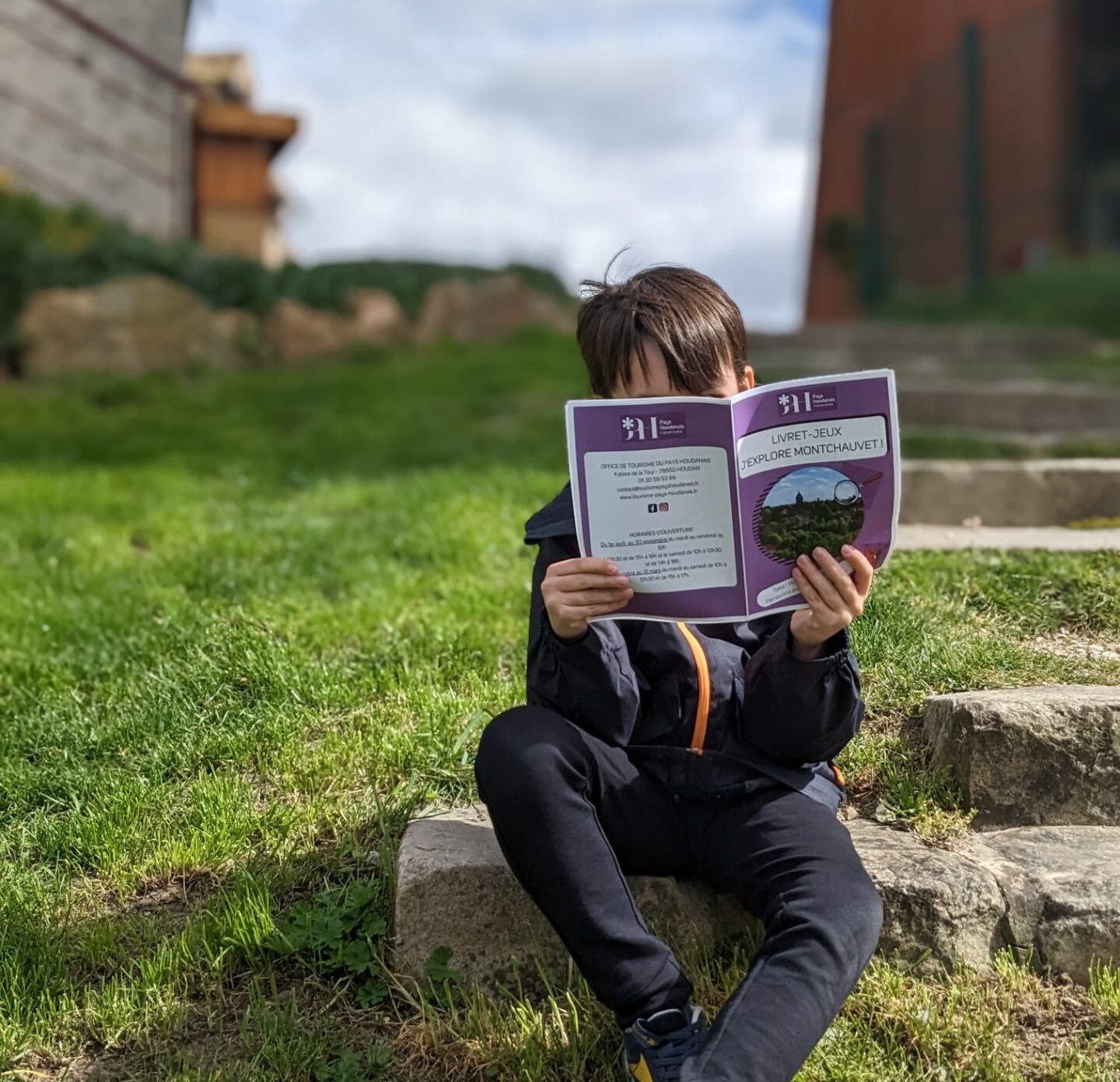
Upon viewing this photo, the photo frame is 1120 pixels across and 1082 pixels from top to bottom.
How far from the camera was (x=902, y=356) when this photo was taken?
747 cm

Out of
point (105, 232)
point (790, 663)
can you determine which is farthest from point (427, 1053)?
point (105, 232)

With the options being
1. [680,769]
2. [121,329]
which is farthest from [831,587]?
[121,329]

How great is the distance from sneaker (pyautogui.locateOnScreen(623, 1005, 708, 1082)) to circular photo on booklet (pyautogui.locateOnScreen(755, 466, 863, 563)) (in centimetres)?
66

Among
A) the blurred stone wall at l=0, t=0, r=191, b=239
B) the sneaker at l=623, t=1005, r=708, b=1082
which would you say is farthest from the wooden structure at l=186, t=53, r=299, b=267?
the sneaker at l=623, t=1005, r=708, b=1082

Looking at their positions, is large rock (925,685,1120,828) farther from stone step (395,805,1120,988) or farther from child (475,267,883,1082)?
child (475,267,883,1082)

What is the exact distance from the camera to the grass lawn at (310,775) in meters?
1.83

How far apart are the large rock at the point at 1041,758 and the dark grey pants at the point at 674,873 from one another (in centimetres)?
36

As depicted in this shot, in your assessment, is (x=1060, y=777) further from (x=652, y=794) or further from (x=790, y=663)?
(x=652, y=794)

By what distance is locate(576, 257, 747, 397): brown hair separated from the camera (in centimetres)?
198

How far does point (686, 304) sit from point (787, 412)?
12.9 inches

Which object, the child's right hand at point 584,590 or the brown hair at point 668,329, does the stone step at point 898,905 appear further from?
the brown hair at point 668,329

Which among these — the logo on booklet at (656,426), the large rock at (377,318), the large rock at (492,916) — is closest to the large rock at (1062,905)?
the large rock at (492,916)

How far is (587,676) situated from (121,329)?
233 inches

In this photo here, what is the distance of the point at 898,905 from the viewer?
1.91m
